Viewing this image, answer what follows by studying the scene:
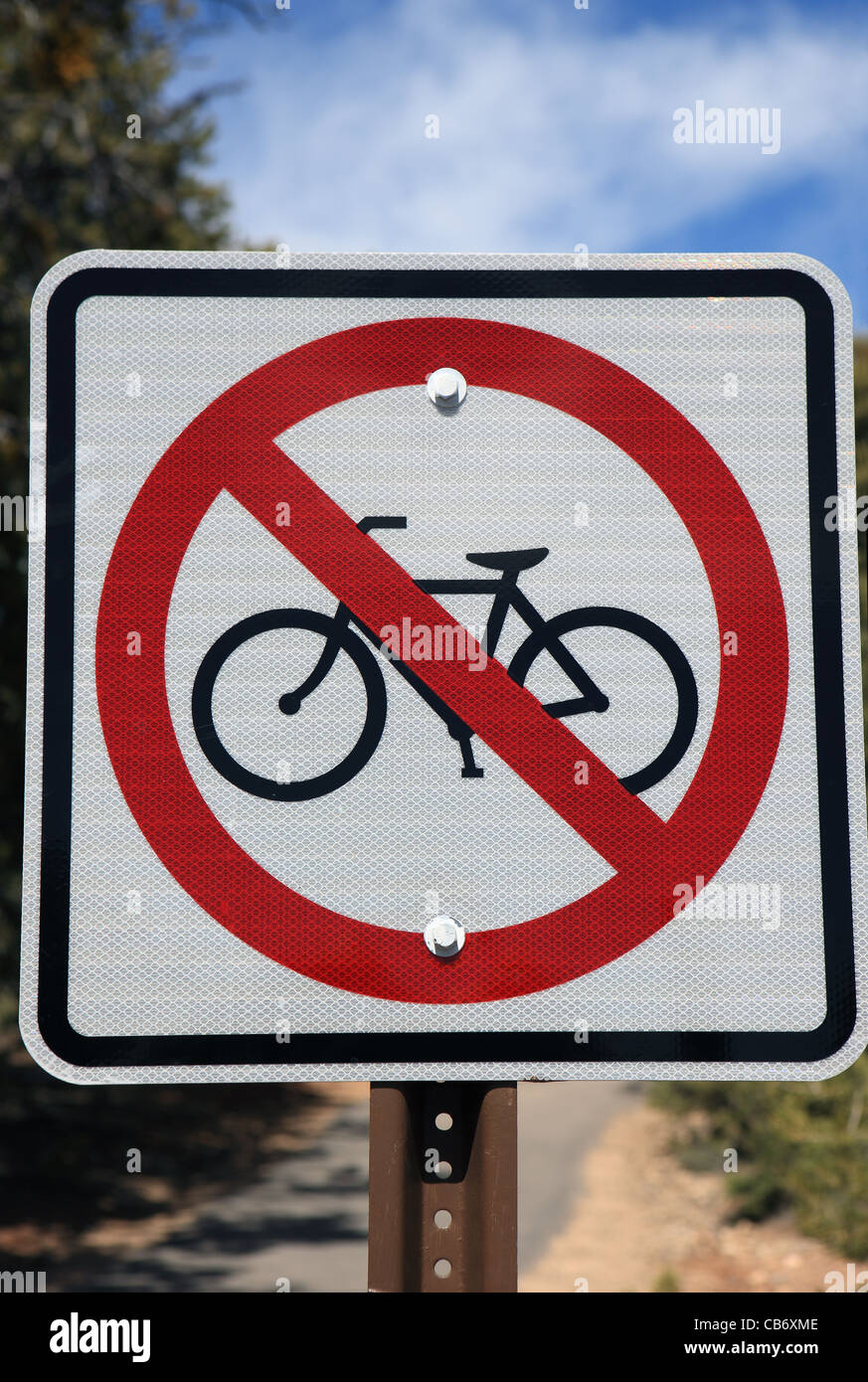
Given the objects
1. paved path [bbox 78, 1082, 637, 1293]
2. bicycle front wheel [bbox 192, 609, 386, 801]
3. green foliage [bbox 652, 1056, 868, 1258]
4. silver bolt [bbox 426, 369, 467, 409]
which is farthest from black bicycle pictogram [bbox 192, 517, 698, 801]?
paved path [bbox 78, 1082, 637, 1293]

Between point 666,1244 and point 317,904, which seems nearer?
point 317,904

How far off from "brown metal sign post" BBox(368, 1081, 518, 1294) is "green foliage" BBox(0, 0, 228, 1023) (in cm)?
622

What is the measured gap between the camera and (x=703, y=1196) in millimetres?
8961

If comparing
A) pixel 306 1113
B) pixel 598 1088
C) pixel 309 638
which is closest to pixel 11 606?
pixel 309 638

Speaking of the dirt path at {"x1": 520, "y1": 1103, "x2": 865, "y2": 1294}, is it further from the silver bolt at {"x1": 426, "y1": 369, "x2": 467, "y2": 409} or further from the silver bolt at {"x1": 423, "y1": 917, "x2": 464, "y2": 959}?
the silver bolt at {"x1": 426, "y1": 369, "x2": 467, "y2": 409}

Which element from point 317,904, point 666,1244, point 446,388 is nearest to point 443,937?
point 317,904

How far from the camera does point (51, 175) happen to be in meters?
6.64

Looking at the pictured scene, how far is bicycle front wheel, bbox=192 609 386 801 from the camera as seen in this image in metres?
1.13

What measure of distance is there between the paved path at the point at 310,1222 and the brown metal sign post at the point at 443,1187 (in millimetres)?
5675

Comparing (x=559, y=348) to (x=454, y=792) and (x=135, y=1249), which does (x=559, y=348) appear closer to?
(x=454, y=792)

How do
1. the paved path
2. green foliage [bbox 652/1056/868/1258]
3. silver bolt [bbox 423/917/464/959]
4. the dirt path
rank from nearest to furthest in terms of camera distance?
silver bolt [bbox 423/917/464/959] < green foliage [bbox 652/1056/868/1258] < the dirt path < the paved path

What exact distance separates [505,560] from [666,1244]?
8.00 m

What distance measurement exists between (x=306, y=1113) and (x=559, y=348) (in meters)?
13.1

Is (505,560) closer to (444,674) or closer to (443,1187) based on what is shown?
(444,674)
